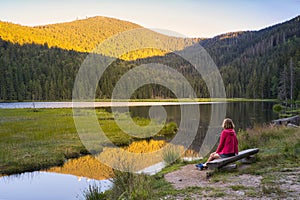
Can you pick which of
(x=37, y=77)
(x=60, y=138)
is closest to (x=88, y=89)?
(x=37, y=77)

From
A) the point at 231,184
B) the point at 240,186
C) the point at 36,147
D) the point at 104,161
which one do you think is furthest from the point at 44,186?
the point at 240,186

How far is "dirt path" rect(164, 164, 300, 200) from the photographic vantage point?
6680 millimetres

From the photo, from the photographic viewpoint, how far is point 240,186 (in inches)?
294

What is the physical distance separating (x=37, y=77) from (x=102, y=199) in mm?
144012

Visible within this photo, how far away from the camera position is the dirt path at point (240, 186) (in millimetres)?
6680

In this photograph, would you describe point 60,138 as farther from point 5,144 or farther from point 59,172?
point 59,172

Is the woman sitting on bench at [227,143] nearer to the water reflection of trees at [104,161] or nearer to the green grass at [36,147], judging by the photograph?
the water reflection of trees at [104,161]

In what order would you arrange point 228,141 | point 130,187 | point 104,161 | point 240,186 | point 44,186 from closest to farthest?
point 130,187 < point 240,186 < point 228,141 < point 44,186 < point 104,161

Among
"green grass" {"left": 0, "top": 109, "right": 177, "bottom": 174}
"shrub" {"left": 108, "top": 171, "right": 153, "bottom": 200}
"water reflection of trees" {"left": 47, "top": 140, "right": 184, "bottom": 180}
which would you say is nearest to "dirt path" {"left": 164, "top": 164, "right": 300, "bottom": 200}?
"shrub" {"left": 108, "top": 171, "right": 153, "bottom": 200}

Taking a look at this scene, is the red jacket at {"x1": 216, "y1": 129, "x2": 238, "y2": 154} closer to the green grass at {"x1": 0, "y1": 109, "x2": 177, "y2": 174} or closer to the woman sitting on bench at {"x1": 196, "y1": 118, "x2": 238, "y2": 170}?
the woman sitting on bench at {"x1": 196, "y1": 118, "x2": 238, "y2": 170}

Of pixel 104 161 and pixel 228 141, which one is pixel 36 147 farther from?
pixel 228 141

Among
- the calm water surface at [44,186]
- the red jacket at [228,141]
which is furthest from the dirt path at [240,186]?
the calm water surface at [44,186]

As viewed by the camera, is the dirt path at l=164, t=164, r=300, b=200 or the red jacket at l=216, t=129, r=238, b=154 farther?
the red jacket at l=216, t=129, r=238, b=154

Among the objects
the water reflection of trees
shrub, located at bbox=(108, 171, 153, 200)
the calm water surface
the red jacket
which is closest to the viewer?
shrub, located at bbox=(108, 171, 153, 200)
